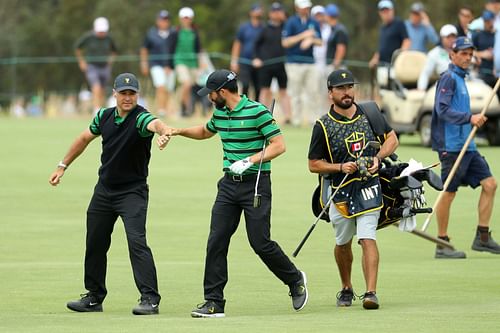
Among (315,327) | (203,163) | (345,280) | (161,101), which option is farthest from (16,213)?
(161,101)

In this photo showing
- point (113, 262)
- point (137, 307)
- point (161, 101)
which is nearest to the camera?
point (137, 307)

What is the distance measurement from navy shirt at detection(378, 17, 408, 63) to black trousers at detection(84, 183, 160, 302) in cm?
1555

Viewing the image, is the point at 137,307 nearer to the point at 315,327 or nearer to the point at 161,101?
the point at 315,327

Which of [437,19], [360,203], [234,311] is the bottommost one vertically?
[234,311]

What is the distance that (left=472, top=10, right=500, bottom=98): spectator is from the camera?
2423cm

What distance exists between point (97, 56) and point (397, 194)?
20426mm

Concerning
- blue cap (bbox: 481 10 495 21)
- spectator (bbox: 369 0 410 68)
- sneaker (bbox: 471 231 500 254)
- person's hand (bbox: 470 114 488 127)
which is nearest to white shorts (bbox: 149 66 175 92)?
spectator (bbox: 369 0 410 68)

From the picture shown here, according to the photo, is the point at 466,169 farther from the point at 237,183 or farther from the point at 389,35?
the point at 389,35

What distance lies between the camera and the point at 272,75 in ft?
92.3

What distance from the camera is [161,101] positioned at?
1191 inches

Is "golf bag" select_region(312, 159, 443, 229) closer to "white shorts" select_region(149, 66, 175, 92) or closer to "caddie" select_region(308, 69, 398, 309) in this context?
"caddie" select_region(308, 69, 398, 309)

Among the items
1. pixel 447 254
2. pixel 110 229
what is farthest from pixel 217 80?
pixel 447 254

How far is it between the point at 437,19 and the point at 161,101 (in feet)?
77.7

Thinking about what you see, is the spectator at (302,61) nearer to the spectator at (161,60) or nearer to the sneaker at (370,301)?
the spectator at (161,60)
